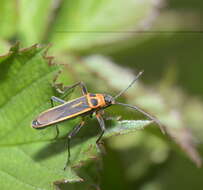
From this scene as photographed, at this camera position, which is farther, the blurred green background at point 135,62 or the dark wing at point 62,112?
the blurred green background at point 135,62

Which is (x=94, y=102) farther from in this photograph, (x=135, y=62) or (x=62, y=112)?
(x=135, y=62)

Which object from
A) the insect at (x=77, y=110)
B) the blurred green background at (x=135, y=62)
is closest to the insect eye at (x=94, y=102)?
the insect at (x=77, y=110)

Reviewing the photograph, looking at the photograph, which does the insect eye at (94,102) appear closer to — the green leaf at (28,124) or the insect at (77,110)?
the insect at (77,110)

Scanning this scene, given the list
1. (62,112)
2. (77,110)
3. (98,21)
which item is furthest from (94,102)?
(98,21)

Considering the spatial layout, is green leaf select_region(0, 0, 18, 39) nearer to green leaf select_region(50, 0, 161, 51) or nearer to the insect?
green leaf select_region(50, 0, 161, 51)

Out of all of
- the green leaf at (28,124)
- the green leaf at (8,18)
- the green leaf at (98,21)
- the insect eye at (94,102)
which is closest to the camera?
the green leaf at (28,124)

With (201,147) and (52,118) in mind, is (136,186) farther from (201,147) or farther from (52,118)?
(52,118)
